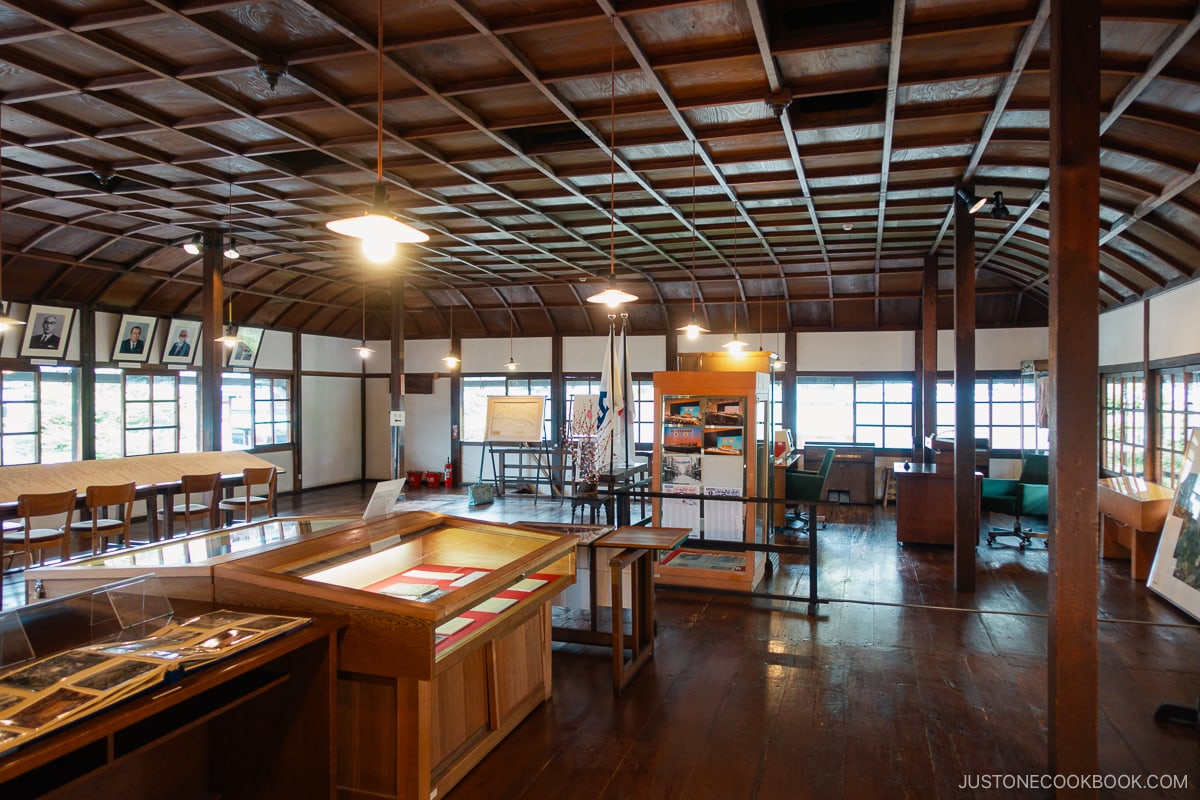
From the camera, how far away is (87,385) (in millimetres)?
9641

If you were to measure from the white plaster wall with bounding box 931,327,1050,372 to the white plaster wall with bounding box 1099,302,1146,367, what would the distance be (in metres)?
2.07

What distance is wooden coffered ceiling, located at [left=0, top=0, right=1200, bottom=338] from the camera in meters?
3.94

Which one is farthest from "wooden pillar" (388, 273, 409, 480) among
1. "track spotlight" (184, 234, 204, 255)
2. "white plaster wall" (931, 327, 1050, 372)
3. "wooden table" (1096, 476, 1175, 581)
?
"wooden table" (1096, 476, 1175, 581)

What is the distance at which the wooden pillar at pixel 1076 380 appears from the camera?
2977 millimetres

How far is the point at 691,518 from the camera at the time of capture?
6.58 metres

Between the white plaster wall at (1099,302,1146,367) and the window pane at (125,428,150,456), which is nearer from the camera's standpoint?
the white plaster wall at (1099,302,1146,367)

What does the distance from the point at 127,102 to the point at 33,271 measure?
559 cm

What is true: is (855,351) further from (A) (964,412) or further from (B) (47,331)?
(B) (47,331)

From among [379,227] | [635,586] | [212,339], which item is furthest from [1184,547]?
[212,339]

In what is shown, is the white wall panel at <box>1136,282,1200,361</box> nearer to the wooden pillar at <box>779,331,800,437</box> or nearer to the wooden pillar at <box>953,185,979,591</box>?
the wooden pillar at <box>953,185,979,591</box>

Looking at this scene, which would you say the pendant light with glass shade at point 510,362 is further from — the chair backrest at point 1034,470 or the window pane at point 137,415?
the chair backrest at point 1034,470

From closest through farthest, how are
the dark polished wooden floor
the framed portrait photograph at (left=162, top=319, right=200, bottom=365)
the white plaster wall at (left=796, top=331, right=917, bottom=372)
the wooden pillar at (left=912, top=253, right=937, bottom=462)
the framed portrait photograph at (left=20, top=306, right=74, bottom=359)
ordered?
the dark polished wooden floor
the framed portrait photograph at (left=20, top=306, right=74, bottom=359)
the wooden pillar at (left=912, top=253, right=937, bottom=462)
the framed portrait photograph at (left=162, top=319, right=200, bottom=365)
the white plaster wall at (left=796, top=331, right=917, bottom=372)

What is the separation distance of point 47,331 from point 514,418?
6956 mm

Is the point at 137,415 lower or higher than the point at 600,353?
lower
